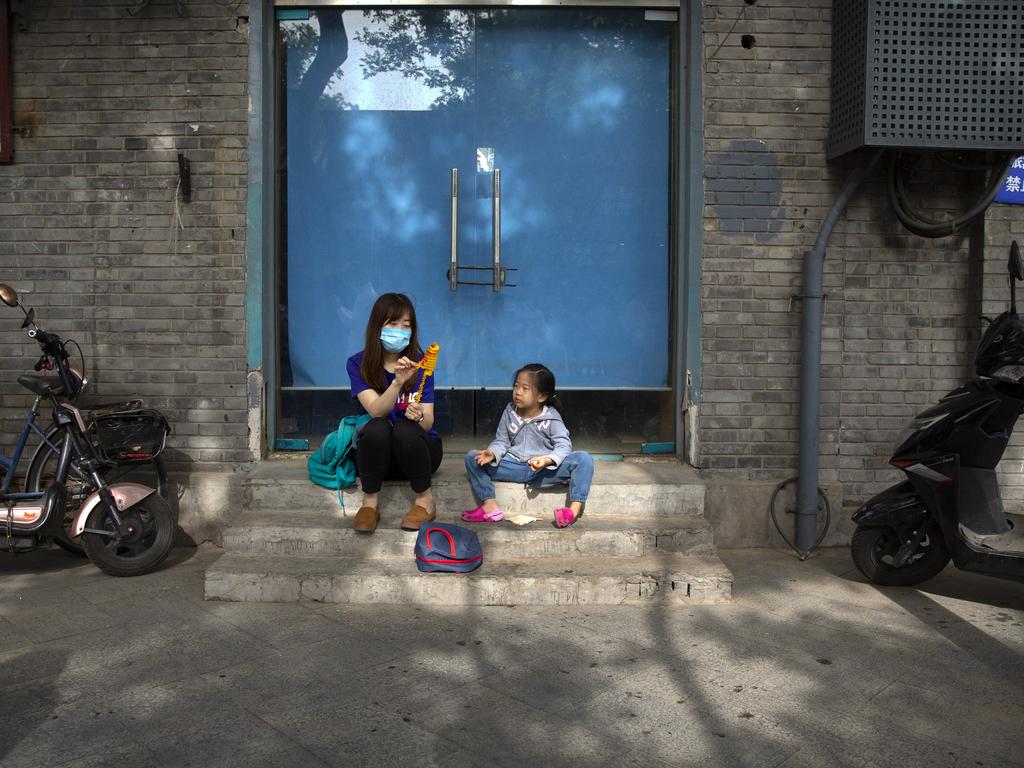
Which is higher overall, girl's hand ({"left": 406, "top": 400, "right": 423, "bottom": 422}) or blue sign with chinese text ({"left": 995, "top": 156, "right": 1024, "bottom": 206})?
blue sign with chinese text ({"left": 995, "top": 156, "right": 1024, "bottom": 206})

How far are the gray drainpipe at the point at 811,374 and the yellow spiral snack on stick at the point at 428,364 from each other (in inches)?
92.9

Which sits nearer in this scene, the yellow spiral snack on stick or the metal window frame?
the yellow spiral snack on stick

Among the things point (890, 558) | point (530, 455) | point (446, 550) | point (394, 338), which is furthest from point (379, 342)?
point (890, 558)

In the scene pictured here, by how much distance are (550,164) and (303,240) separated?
68.8 inches

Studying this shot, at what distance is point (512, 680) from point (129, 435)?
2.80m

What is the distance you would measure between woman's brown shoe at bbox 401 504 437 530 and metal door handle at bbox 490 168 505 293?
5.68ft

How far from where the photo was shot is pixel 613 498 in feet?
17.4

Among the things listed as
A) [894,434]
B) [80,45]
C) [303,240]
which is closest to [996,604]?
[894,434]

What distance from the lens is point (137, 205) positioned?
18.5 feet

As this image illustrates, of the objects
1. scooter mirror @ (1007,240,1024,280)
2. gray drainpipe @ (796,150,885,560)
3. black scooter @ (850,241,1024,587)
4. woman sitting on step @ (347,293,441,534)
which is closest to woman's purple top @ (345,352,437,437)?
woman sitting on step @ (347,293,441,534)

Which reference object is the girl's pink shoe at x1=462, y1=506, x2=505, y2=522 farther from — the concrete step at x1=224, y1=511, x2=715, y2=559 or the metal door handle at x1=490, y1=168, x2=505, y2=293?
the metal door handle at x1=490, y1=168, x2=505, y2=293

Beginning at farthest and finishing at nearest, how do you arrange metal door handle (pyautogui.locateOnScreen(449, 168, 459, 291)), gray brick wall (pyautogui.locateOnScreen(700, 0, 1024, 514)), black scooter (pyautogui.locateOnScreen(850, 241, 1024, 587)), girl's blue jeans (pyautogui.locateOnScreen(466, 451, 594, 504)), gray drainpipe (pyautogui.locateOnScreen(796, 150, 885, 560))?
metal door handle (pyautogui.locateOnScreen(449, 168, 459, 291)), gray brick wall (pyautogui.locateOnScreen(700, 0, 1024, 514)), gray drainpipe (pyautogui.locateOnScreen(796, 150, 885, 560)), girl's blue jeans (pyautogui.locateOnScreen(466, 451, 594, 504)), black scooter (pyautogui.locateOnScreen(850, 241, 1024, 587))

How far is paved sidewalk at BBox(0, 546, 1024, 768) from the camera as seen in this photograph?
306 centimetres

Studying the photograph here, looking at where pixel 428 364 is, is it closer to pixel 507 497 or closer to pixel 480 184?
pixel 507 497
